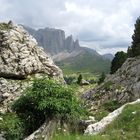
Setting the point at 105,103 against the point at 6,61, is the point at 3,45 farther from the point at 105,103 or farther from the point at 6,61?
the point at 105,103

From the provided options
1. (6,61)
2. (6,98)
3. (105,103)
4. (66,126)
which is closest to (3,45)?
(6,61)

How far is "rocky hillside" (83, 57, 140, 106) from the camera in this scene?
42959mm

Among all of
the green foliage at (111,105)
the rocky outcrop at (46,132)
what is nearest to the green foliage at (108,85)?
the green foliage at (111,105)

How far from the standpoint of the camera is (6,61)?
191 feet

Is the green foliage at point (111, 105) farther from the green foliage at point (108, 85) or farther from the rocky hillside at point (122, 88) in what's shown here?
the green foliage at point (108, 85)

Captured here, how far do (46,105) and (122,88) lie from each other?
76.0 ft

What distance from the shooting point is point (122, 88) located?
45750 mm

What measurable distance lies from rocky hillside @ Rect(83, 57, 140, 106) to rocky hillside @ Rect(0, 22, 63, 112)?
9.31 m

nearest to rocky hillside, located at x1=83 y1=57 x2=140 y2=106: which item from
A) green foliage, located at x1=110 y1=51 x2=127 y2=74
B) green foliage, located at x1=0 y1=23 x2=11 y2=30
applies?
green foliage, located at x1=0 y1=23 x2=11 y2=30

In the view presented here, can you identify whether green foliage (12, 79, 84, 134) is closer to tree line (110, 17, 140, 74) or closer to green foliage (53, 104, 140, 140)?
green foliage (53, 104, 140, 140)

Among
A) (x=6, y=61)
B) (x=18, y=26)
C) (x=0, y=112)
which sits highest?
(x=18, y=26)

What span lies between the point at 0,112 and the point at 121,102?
Result: 49.7ft

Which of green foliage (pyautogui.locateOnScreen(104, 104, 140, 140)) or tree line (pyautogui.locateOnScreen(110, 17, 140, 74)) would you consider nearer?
green foliage (pyautogui.locateOnScreen(104, 104, 140, 140))

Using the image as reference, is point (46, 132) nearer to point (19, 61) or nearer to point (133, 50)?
point (19, 61)
